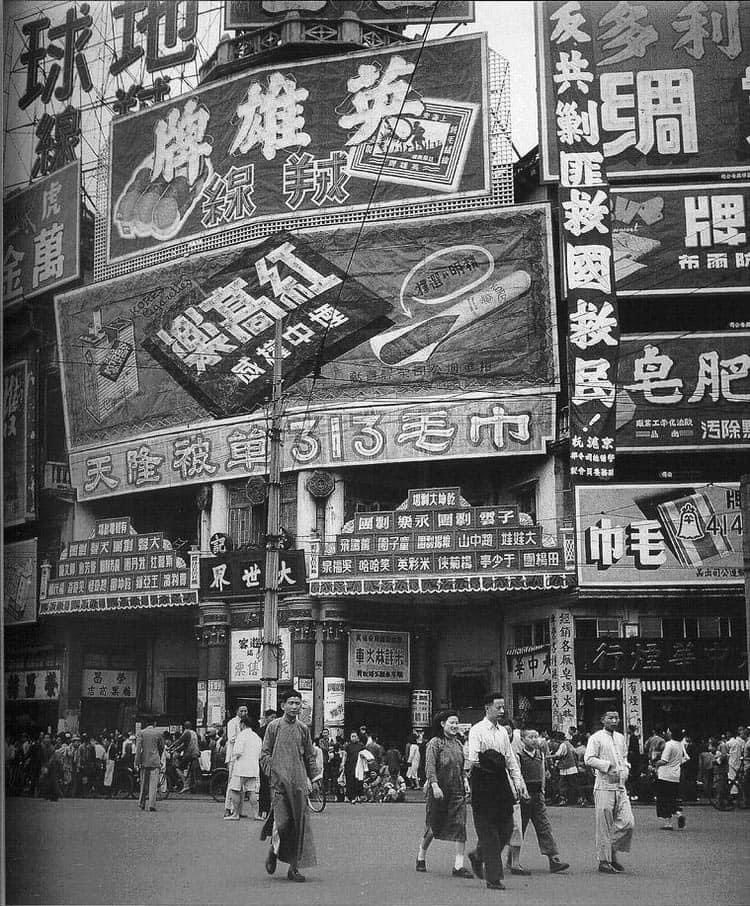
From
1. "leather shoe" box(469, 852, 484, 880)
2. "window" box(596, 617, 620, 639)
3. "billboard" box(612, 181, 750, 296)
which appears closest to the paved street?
"leather shoe" box(469, 852, 484, 880)

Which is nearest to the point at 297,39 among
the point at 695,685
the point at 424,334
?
the point at 424,334

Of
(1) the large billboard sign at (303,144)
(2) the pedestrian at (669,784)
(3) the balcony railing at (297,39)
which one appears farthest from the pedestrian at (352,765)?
(3) the balcony railing at (297,39)

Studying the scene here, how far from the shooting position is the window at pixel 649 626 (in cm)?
1368

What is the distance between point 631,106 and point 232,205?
4.24m

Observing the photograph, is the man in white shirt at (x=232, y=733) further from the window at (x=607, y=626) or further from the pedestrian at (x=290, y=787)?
the window at (x=607, y=626)

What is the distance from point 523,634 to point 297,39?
7218 mm

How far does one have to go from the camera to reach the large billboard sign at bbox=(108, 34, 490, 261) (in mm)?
11258

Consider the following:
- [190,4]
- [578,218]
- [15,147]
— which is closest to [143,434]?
[15,147]

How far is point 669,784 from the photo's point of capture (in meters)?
9.70

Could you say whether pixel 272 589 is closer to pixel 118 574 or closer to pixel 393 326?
pixel 118 574

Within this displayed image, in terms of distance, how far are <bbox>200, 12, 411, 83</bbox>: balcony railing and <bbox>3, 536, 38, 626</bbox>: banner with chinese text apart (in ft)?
17.4

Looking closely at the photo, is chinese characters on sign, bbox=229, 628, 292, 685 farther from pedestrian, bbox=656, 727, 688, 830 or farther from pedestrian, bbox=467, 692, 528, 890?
pedestrian, bbox=467, 692, 528, 890

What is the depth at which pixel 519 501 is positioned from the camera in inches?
510

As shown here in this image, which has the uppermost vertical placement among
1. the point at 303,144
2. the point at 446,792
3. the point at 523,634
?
the point at 303,144
